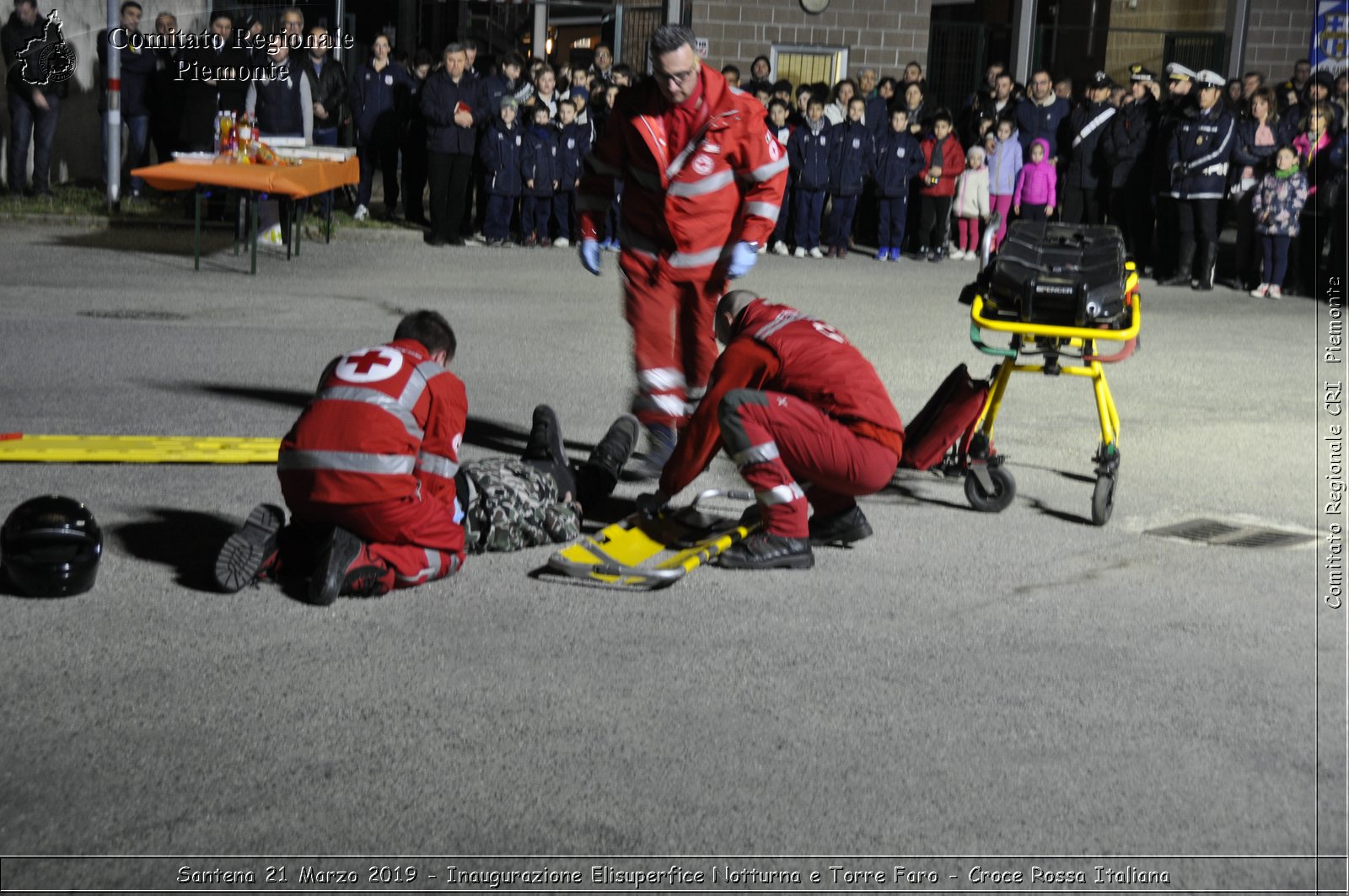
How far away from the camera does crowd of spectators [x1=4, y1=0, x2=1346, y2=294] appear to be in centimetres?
1564

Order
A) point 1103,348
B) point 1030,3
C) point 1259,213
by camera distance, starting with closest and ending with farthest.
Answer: point 1103,348
point 1259,213
point 1030,3

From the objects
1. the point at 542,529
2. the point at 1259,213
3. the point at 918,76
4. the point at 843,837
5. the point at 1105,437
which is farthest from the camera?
the point at 918,76

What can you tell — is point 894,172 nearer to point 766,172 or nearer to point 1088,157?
point 1088,157

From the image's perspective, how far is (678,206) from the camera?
23.0 feet

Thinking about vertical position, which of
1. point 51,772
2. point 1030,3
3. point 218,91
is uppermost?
point 1030,3

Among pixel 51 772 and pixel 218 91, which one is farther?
pixel 218 91

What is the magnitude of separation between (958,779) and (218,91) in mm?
15047

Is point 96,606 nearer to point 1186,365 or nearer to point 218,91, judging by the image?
point 1186,365

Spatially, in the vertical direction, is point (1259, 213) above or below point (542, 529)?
above

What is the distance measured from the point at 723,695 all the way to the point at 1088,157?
45.5 ft

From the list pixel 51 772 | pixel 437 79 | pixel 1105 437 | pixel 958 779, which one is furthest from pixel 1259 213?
pixel 51 772

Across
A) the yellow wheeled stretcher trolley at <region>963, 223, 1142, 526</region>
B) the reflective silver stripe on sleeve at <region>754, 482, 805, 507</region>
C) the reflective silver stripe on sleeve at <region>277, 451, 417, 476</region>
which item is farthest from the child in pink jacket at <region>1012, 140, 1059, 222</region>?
the reflective silver stripe on sleeve at <region>277, 451, 417, 476</region>

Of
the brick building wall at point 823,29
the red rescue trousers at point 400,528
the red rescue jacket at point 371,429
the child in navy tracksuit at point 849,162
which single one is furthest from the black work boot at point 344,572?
the brick building wall at point 823,29

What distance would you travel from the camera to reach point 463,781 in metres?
3.94
